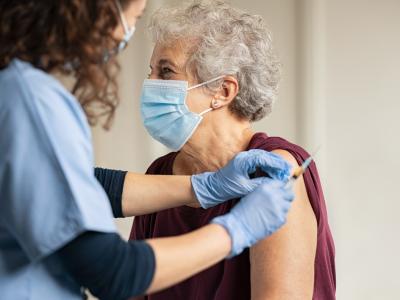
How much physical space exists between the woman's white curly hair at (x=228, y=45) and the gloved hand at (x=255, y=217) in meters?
0.53

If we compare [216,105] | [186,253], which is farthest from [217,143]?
[186,253]

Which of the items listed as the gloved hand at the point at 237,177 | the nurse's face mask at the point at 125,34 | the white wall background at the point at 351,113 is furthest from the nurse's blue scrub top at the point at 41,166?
the white wall background at the point at 351,113

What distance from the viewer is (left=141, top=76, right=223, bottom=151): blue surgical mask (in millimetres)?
1599

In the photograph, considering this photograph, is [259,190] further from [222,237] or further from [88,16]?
[88,16]

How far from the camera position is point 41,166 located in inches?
34.3

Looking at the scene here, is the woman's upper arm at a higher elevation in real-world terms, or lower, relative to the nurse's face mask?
lower

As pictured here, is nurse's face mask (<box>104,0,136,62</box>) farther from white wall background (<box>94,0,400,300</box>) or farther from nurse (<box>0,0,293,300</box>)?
white wall background (<box>94,0,400,300</box>)

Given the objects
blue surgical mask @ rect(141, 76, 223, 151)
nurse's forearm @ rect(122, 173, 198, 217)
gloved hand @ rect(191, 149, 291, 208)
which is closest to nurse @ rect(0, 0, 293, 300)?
gloved hand @ rect(191, 149, 291, 208)

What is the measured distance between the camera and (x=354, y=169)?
2277 mm

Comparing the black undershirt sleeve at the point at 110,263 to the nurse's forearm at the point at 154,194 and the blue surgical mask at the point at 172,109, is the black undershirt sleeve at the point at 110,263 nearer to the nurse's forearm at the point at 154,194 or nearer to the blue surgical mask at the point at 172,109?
the nurse's forearm at the point at 154,194

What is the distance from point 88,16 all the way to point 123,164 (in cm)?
159

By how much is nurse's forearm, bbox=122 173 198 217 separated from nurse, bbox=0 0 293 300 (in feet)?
1.41

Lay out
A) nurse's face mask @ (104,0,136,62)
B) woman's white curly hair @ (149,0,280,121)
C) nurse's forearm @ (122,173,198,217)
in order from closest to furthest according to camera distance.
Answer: nurse's face mask @ (104,0,136,62)
nurse's forearm @ (122,173,198,217)
woman's white curly hair @ (149,0,280,121)

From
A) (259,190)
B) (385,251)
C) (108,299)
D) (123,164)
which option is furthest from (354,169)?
(108,299)
